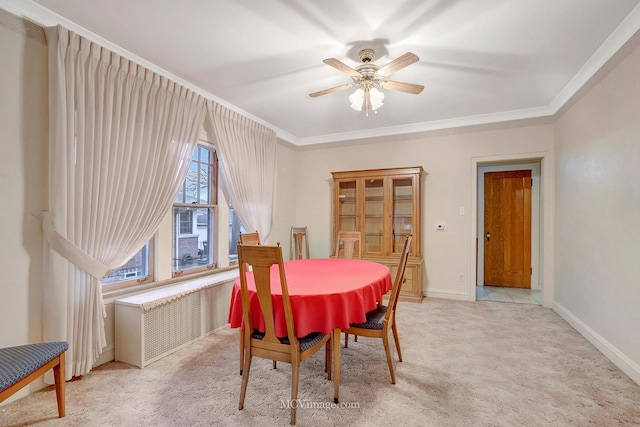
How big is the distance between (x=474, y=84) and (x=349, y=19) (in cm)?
167

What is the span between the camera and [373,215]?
4582 millimetres

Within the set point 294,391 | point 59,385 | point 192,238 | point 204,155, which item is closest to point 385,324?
point 294,391

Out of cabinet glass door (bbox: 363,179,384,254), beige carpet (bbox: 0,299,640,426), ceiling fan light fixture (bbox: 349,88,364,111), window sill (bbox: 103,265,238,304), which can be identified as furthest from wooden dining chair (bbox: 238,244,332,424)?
cabinet glass door (bbox: 363,179,384,254)

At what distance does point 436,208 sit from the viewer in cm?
449

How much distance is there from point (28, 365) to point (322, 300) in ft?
5.15

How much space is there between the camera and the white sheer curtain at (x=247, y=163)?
3.46 metres

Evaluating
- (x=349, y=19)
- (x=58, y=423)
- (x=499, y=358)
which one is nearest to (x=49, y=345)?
(x=58, y=423)

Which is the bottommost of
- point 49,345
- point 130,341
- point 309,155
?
point 130,341

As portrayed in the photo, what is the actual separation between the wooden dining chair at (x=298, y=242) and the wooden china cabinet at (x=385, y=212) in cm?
62

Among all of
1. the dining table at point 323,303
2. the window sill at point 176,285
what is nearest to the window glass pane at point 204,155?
the window sill at point 176,285

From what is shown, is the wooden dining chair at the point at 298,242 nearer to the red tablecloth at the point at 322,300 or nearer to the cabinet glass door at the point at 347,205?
the cabinet glass door at the point at 347,205

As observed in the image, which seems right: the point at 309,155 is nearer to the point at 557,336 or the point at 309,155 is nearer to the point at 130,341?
the point at 130,341

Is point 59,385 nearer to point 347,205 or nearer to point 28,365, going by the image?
point 28,365

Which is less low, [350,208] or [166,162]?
[166,162]
